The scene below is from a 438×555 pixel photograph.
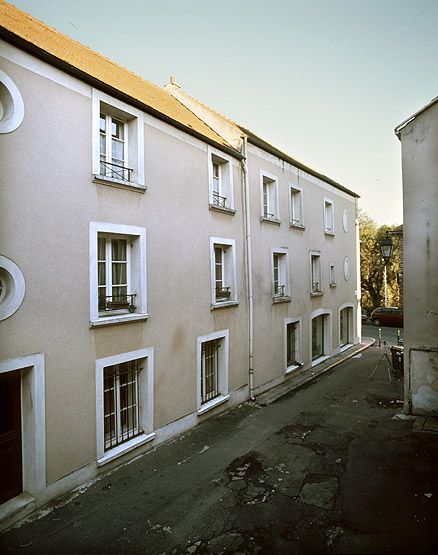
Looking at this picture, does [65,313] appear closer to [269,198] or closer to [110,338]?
[110,338]

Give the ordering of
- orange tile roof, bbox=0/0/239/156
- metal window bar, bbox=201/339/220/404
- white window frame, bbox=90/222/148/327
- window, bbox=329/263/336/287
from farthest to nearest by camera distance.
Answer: window, bbox=329/263/336/287 → metal window bar, bbox=201/339/220/404 → white window frame, bbox=90/222/148/327 → orange tile roof, bbox=0/0/239/156

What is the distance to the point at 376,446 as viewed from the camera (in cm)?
878

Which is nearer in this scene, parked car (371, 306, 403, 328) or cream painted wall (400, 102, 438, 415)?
cream painted wall (400, 102, 438, 415)

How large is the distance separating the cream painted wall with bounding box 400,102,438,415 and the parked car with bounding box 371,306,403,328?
21960mm

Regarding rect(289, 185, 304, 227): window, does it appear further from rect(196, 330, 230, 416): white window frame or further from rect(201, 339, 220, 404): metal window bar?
rect(201, 339, 220, 404): metal window bar

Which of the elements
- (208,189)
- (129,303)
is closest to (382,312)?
(208,189)

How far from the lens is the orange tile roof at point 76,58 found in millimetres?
6569

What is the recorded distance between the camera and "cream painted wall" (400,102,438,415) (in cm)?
1011

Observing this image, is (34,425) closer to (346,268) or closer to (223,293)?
(223,293)

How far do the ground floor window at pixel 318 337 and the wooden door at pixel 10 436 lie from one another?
13922 mm

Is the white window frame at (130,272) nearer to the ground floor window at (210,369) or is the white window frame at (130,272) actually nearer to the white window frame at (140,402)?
the white window frame at (140,402)

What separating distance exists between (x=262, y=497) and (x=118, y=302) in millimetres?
4839

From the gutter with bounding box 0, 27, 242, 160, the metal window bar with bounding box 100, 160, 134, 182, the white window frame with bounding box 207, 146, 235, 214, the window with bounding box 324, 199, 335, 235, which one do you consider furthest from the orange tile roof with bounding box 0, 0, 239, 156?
the window with bounding box 324, 199, 335, 235

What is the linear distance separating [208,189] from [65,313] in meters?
5.69
